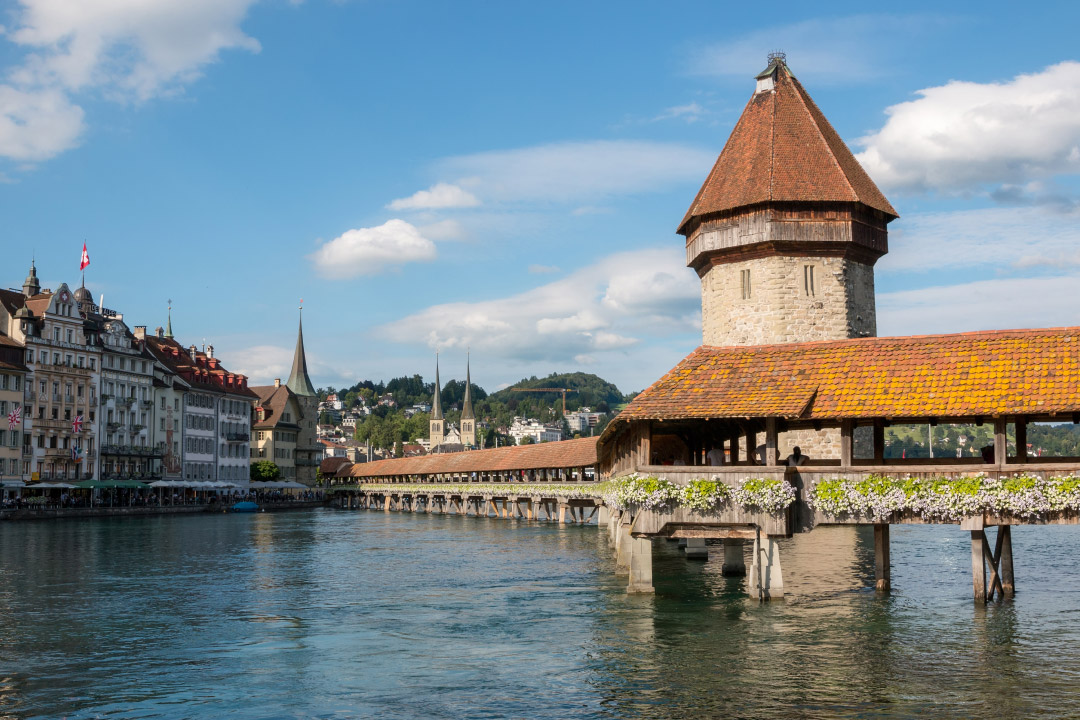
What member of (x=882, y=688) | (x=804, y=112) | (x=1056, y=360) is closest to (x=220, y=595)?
(x=882, y=688)

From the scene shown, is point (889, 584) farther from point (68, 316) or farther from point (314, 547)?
point (68, 316)

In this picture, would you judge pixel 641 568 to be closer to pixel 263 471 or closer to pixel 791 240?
pixel 791 240

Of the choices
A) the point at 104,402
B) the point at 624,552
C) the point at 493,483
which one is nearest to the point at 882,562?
the point at 624,552

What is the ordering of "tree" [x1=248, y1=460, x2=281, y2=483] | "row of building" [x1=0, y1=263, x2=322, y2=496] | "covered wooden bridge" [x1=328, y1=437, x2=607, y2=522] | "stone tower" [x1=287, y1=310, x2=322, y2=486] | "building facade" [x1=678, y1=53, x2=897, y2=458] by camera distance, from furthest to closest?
"stone tower" [x1=287, y1=310, x2=322, y2=486]
"tree" [x1=248, y1=460, x2=281, y2=483]
"row of building" [x1=0, y1=263, x2=322, y2=496]
"covered wooden bridge" [x1=328, y1=437, x2=607, y2=522]
"building facade" [x1=678, y1=53, x2=897, y2=458]

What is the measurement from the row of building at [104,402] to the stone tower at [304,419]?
17.8 m

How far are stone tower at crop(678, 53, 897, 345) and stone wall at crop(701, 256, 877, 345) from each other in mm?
37

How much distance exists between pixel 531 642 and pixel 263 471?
91486 millimetres

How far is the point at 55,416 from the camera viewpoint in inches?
2911

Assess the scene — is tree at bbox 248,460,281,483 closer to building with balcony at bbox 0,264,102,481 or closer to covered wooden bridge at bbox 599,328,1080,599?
building with balcony at bbox 0,264,102,481

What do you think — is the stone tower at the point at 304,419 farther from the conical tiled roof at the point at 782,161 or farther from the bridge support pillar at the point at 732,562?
the bridge support pillar at the point at 732,562

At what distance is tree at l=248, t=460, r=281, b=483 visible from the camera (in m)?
106

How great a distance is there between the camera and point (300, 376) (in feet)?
436

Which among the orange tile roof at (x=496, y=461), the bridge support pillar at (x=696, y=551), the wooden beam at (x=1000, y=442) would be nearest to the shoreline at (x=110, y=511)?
the orange tile roof at (x=496, y=461)

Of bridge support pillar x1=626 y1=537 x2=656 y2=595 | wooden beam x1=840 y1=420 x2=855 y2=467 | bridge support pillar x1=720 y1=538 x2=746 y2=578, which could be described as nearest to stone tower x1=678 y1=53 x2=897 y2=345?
bridge support pillar x1=720 y1=538 x2=746 y2=578
